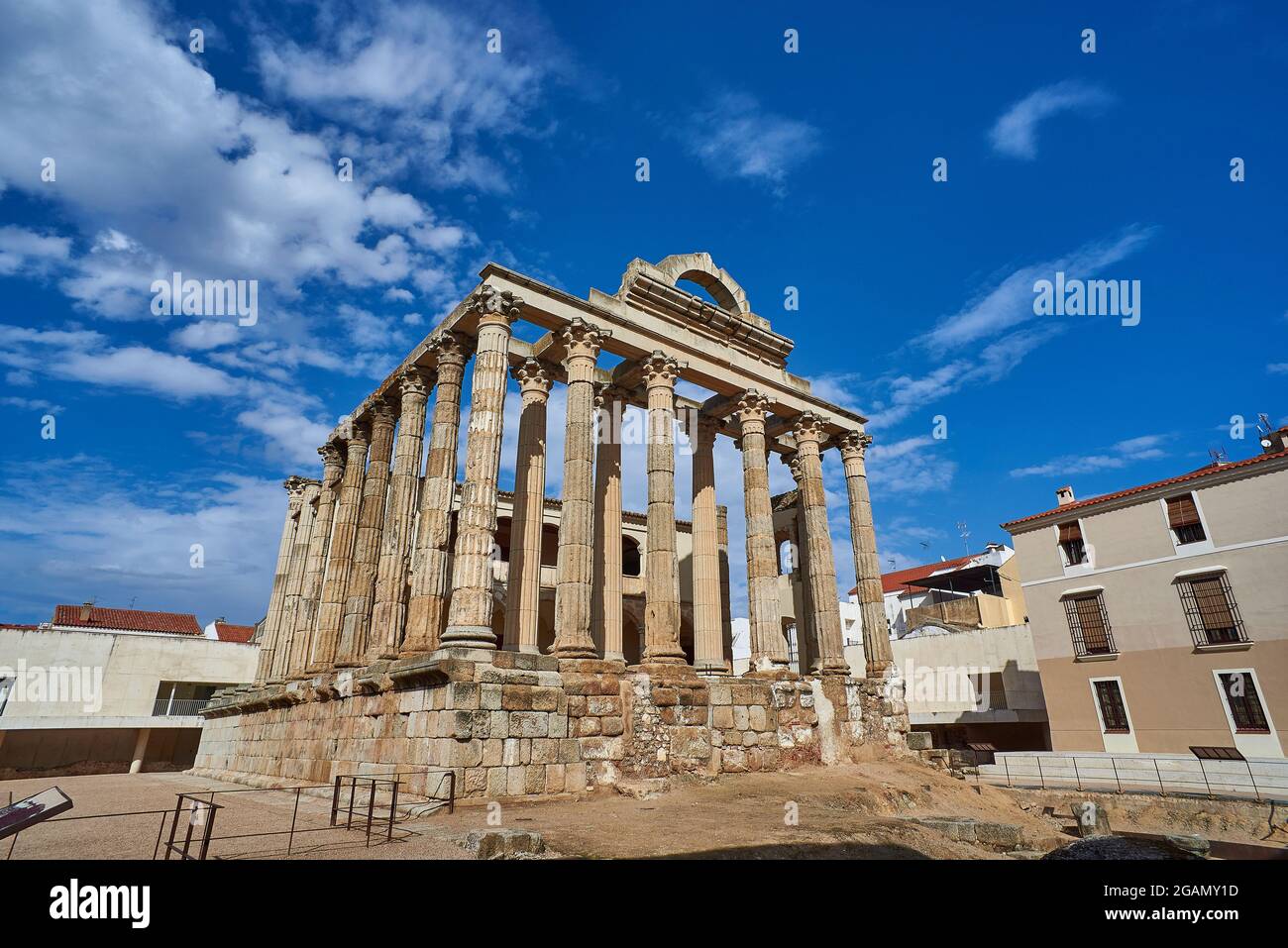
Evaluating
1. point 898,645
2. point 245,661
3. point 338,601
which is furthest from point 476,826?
point 245,661

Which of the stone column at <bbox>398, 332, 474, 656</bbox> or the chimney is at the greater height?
the chimney

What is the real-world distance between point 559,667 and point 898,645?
986 inches

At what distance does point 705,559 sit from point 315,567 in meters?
12.6

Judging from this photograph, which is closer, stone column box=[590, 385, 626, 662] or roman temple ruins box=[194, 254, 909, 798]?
roman temple ruins box=[194, 254, 909, 798]

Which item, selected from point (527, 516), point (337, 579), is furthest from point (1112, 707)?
point (337, 579)

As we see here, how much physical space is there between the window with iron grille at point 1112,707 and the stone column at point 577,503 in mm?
17793

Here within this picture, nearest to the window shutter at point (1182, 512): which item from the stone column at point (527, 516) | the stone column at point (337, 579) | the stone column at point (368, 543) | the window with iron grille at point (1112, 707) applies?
the window with iron grille at point (1112, 707)

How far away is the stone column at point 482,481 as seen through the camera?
Answer: 1253 cm

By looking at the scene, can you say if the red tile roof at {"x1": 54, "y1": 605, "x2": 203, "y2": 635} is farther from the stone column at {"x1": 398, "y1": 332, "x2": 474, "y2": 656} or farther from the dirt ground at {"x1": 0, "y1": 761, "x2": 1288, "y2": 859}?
the stone column at {"x1": 398, "y1": 332, "x2": 474, "y2": 656}

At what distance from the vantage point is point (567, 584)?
14.3m

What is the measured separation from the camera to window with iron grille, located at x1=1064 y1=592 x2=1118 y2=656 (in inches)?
865

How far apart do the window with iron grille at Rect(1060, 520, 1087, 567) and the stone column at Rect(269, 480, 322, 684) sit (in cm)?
2546

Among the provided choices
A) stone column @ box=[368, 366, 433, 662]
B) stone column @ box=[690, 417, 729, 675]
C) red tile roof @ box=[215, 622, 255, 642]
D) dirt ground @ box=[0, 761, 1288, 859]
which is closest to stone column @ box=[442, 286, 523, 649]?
stone column @ box=[368, 366, 433, 662]
